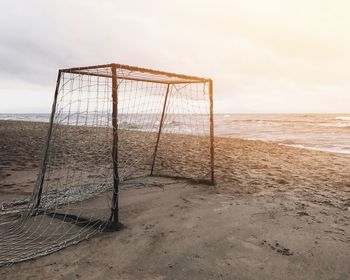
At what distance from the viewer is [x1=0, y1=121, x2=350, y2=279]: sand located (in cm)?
329

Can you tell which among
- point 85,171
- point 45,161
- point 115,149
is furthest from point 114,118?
point 85,171

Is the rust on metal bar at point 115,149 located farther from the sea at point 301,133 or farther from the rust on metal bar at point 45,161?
the sea at point 301,133

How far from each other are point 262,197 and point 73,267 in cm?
396

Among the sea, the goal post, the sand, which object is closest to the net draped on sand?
the goal post

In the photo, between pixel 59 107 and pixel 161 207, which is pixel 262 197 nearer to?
pixel 161 207

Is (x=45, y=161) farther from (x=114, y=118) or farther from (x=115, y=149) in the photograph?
(x=114, y=118)

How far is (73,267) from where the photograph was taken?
10.9 ft

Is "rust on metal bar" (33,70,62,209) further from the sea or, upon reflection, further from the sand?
the sea

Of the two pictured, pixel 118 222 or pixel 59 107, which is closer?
pixel 118 222

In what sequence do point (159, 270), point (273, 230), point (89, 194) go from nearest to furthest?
point (159, 270)
point (273, 230)
point (89, 194)

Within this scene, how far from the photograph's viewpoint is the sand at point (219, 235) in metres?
3.29

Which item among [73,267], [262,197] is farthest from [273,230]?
[73,267]

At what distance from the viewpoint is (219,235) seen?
416 centimetres

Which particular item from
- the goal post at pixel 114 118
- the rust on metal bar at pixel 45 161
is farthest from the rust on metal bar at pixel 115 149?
the rust on metal bar at pixel 45 161
